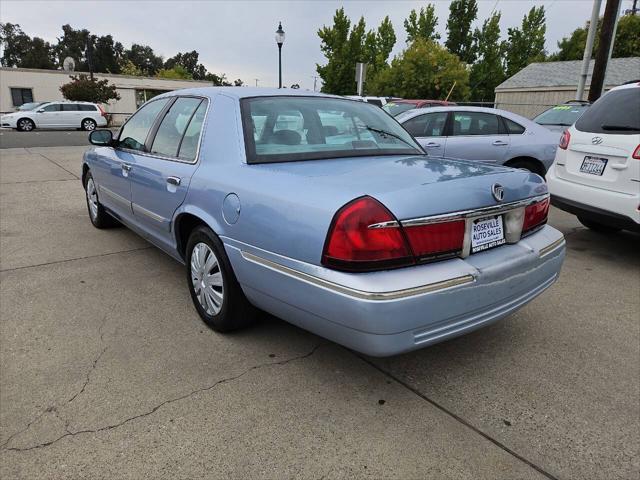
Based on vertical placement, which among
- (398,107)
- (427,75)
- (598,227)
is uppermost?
(427,75)

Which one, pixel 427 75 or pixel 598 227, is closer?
pixel 598 227

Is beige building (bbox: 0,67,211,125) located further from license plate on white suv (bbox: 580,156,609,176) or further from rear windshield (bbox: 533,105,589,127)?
license plate on white suv (bbox: 580,156,609,176)

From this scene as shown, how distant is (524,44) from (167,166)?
5101 cm

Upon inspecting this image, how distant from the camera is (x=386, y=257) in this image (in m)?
2.04

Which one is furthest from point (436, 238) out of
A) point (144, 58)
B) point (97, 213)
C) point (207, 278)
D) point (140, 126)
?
point (144, 58)

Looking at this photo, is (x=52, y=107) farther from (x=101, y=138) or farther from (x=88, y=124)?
(x=101, y=138)

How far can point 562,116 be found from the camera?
376 inches

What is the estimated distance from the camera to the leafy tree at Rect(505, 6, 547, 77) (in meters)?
45.7

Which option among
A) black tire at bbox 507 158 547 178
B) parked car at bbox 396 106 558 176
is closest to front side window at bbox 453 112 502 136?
parked car at bbox 396 106 558 176

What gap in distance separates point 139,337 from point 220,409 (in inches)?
38.1

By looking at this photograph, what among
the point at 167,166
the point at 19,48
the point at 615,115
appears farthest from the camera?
the point at 19,48

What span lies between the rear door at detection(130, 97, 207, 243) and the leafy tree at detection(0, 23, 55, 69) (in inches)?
3536

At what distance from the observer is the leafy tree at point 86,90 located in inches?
1324

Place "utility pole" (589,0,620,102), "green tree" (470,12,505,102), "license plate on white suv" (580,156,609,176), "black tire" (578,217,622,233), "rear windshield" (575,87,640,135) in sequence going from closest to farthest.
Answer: "rear windshield" (575,87,640,135), "license plate on white suv" (580,156,609,176), "black tire" (578,217,622,233), "utility pole" (589,0,620,102), "green tree" (470,12,505,102)
